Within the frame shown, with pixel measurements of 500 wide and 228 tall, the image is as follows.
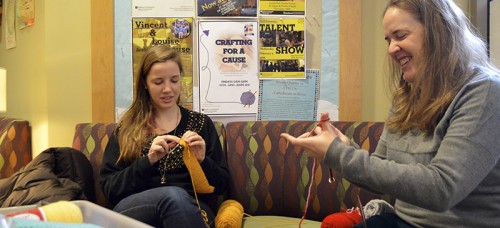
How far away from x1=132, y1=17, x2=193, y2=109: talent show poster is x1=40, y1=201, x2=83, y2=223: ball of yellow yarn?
148 centimetres

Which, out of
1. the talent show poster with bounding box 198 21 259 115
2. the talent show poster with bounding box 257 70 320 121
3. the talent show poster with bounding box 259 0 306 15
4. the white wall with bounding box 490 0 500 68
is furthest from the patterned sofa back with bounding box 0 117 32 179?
the white wall with bounding box 490 0 500 68

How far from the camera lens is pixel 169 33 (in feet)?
7.72

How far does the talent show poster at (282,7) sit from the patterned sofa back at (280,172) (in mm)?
596

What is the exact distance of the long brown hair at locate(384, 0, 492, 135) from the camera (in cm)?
121

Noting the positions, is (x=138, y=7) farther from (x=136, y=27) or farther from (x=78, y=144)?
Result: (x=78, y=144)

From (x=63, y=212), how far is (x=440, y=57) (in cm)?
99

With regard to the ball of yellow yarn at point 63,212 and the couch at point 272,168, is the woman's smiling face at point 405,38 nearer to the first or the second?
the couch at point 272,168

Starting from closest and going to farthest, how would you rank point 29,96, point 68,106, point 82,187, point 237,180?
point 82,187
point 237,180
point 68,106
point 29,96

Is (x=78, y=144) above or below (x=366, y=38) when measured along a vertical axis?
below

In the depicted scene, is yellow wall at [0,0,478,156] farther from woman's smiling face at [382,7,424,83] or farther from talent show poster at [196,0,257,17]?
woman's smiling face at [382,7,424,83]

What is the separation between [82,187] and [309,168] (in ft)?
3.31

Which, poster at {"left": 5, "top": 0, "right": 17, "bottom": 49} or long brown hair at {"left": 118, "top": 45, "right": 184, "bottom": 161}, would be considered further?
poster at {"left": 5, "top": 0, "right": 17, "bottom": 49}

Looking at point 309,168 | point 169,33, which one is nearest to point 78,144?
point 169,33

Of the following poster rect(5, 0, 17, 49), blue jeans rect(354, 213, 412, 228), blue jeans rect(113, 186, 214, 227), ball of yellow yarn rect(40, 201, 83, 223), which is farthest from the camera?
poster rect(5, 0, 17, 49)
